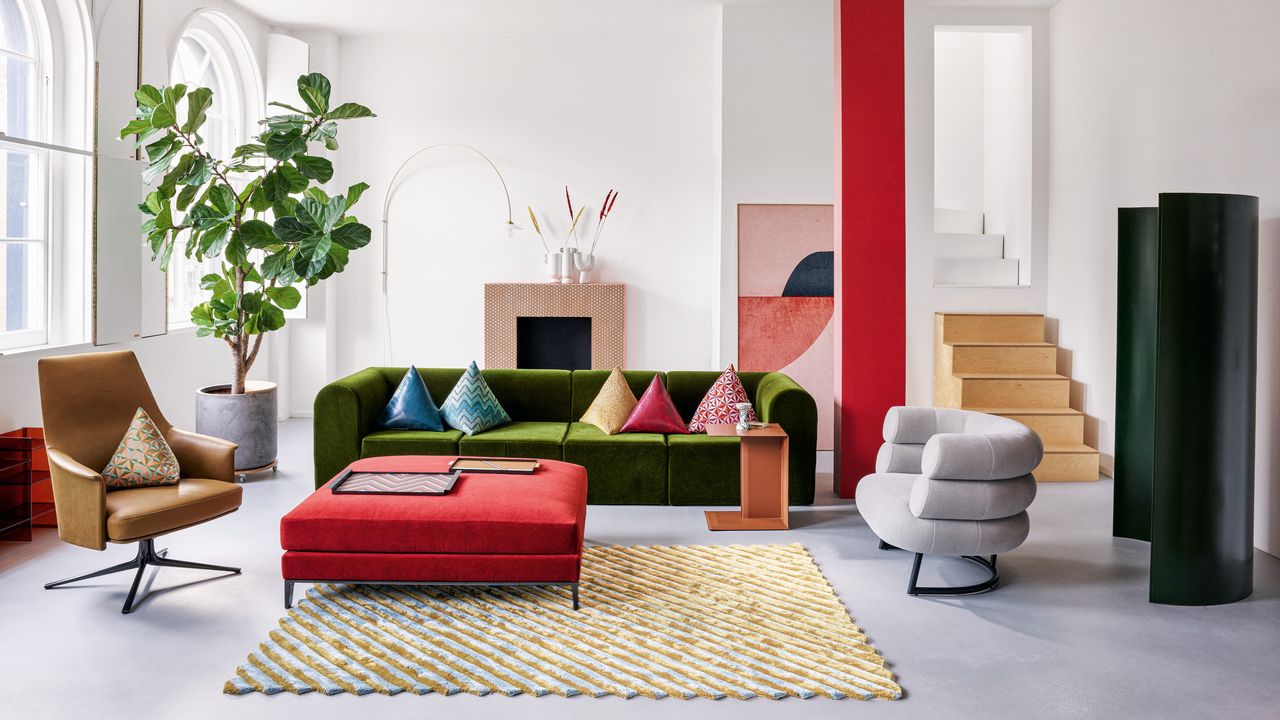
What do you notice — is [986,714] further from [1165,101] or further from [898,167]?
[1165,101]

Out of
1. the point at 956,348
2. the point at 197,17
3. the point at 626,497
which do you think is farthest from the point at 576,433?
the point at 197,17

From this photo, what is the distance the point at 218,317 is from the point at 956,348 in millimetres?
4914

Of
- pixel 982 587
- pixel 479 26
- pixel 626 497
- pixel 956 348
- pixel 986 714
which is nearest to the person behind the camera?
pixel 986 714

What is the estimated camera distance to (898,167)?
17.8ft

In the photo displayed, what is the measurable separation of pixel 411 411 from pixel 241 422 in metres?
1.24

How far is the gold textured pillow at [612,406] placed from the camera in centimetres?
540

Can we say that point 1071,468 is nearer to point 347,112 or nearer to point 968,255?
point 968,255

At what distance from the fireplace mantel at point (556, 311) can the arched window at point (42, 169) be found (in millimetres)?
3112

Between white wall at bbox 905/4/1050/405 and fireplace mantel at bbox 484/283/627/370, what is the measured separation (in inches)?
93.4

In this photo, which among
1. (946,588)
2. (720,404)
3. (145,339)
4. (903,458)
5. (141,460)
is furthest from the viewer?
(145,339)

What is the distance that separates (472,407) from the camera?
5.43 m

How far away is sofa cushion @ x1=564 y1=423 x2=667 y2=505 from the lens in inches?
204

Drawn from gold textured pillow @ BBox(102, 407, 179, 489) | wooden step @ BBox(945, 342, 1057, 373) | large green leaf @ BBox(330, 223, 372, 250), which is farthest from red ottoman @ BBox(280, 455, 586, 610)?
wooden step @ BBox(945, 342, 1057, 373)

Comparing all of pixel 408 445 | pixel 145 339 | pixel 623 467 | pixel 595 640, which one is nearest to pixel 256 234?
pixel 145 339
